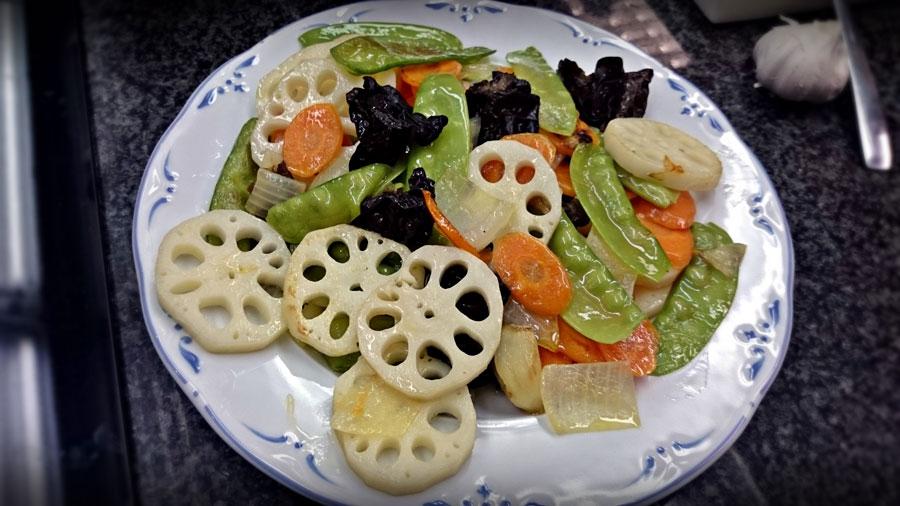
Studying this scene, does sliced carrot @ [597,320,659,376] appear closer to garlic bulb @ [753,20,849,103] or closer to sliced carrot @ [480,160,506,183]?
sliced carrot @ [480,160,506,183]

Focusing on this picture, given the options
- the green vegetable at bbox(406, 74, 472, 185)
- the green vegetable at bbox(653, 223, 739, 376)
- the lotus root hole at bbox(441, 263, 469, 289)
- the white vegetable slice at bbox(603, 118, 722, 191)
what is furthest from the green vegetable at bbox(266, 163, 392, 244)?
the green vegetable at bbox(653, 223, 739, 376)

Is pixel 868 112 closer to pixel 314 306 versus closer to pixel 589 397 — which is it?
pixel 589 397

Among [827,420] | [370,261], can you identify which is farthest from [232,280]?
[827,420]

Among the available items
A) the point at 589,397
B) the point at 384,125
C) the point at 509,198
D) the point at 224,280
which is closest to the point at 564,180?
the point at 509,198

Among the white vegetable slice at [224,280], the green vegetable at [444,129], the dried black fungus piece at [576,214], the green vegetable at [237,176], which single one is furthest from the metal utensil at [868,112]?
the green vegetable at [237,176]

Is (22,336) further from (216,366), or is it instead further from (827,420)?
(827,420)

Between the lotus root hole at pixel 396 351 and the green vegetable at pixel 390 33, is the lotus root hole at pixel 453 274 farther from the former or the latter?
the green vegetable at pixel 390 33
